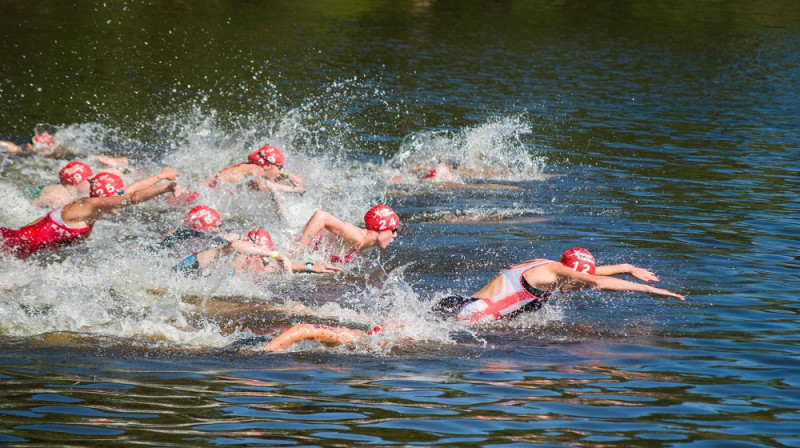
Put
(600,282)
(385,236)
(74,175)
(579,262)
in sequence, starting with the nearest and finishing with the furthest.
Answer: (600,282) < (579,262) < (385,236) < (74,175)

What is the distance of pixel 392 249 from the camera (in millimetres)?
14516

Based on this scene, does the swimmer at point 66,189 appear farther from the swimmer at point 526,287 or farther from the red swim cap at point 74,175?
the swimmer at point 526,287

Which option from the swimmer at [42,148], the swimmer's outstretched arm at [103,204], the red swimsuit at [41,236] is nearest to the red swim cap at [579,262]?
the swimmer's outstretched arm at [103,204]

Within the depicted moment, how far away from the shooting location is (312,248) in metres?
13.8

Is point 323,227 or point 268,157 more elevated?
point 268,157

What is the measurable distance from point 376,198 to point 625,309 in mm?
7196

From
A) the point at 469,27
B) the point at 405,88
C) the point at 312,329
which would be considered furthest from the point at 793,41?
the point at 312,329

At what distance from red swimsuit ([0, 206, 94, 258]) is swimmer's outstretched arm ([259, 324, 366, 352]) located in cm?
424

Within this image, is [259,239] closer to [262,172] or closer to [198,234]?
[198,234]

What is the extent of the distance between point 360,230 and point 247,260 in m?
1.74

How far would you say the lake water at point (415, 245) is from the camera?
7.70 metres

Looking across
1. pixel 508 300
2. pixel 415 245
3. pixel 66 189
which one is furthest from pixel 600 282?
pixel 66 189

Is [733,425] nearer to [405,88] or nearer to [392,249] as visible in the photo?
[392,249]

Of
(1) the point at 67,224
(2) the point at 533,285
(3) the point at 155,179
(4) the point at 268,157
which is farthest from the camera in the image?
(4) the point at 268,157
